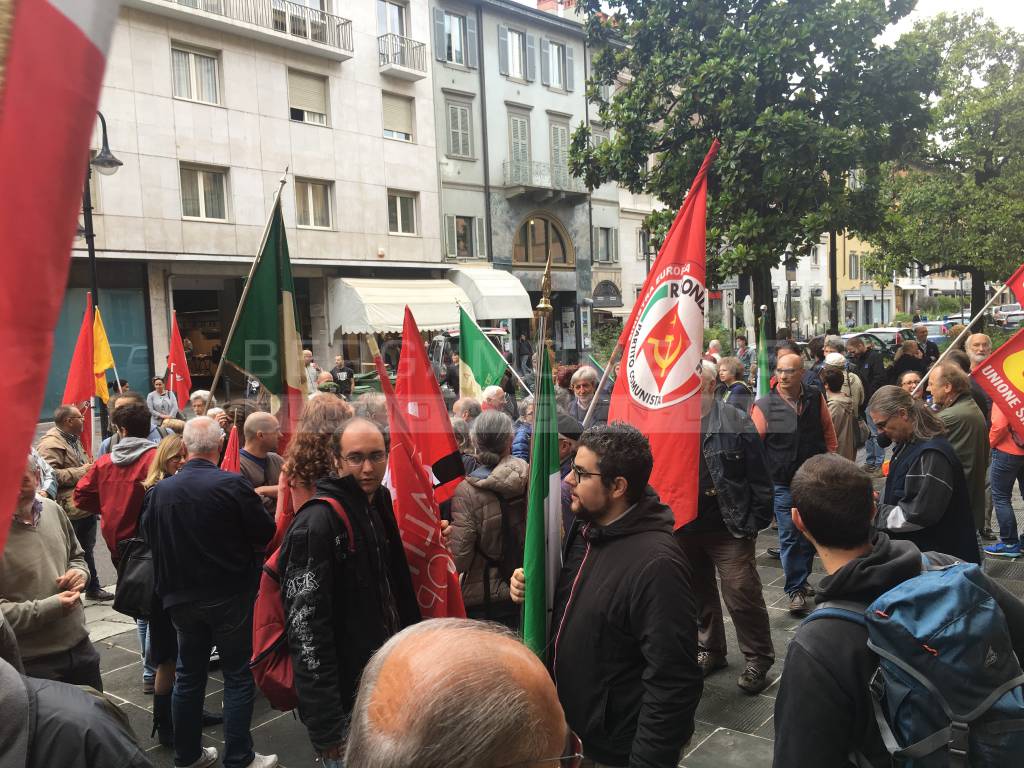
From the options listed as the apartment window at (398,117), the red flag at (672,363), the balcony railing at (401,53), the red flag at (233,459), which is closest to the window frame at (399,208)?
the apartment window at (398,117)

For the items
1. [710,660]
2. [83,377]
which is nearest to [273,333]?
[710,660]

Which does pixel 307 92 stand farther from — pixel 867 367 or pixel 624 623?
pixel 624 623

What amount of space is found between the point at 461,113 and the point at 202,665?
27.2 meters

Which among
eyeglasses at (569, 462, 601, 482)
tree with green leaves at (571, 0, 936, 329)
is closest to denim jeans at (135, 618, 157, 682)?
eyeglasses at (569, 462, 601, 482)

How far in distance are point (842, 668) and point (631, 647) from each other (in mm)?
689

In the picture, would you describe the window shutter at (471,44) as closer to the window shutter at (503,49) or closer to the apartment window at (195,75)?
the window shutter at (503,49)

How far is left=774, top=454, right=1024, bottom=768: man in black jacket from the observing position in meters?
1.86

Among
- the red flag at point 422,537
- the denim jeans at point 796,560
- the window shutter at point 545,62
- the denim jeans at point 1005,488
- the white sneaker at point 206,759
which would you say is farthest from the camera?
the window shutter at point 545,62

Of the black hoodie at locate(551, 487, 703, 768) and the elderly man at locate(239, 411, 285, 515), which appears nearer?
the black hoodie at locate(551, 487, 703, 768)

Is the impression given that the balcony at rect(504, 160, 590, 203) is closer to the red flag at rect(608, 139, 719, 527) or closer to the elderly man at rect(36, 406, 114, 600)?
the elderly man at rect(36, 406, 114, 600)

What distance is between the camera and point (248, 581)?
3801 millimetres

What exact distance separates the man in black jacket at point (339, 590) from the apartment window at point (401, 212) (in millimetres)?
23497

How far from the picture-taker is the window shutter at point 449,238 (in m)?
27.8

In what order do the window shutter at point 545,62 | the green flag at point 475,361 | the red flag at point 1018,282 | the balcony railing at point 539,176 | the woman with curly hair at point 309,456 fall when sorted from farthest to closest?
the window shutter at point 545,62 < the balcony railing at point 539,176 < the green flag at point 475,361 < the red flag at point 1018,282 < the woman with curly hair at point 309,456
